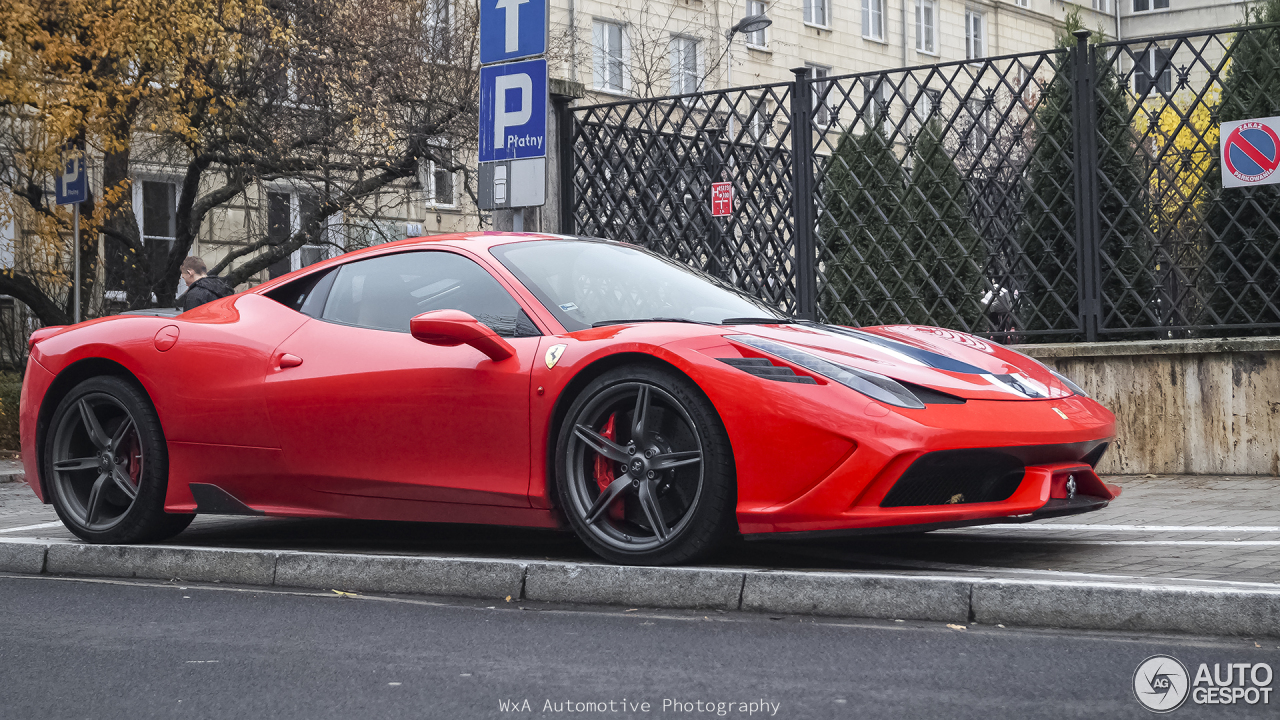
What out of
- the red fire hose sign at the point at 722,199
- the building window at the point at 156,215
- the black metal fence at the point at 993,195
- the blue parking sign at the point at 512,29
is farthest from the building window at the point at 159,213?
the blue parking sign at the point at 512,29

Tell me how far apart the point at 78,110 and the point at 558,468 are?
30.5 ft

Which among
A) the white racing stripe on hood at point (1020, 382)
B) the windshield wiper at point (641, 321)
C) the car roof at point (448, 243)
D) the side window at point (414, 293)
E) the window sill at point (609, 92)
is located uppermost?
the window sill at point (609, 92)

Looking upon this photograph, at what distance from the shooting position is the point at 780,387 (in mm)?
4496

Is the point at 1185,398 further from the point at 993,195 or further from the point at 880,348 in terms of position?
the point at 880,348

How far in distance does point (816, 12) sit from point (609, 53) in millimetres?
8781

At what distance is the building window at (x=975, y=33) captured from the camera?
135 feet

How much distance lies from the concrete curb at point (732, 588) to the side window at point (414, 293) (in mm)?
973

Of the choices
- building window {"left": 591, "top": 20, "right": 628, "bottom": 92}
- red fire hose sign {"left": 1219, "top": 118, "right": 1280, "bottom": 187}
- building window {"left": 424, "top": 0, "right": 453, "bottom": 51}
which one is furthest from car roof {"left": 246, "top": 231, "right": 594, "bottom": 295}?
building window {"left": 591, "top": 20, "right": 628, "bottom": 92}

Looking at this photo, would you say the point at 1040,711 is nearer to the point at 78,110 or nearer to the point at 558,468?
the point at 558,468

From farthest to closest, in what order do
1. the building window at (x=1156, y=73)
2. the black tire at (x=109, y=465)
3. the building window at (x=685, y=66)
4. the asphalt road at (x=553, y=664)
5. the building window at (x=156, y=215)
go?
1. the building window at (x=685, y=66)
2. the building window at (x=156, y=215)
3. the building window at (x=1156, y=73)
4. the black tire at (x=109, y=465)
5. the asphalt road at (x=553, y=664)

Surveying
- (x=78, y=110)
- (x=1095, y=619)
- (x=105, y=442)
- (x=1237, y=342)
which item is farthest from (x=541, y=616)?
(x=78, y=110)

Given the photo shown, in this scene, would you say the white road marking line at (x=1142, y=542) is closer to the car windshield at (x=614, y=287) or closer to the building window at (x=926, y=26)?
the car windshield at (x=614, y=287)

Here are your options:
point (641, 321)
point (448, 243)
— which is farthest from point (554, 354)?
point (448, 243)

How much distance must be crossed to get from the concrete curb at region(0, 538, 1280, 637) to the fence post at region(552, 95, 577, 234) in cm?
535
